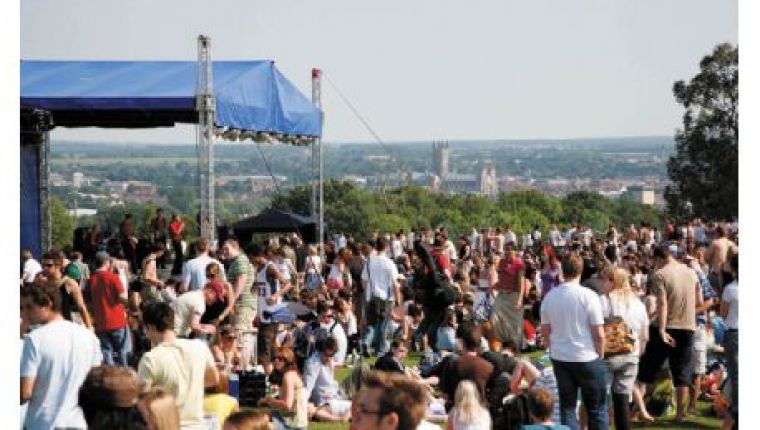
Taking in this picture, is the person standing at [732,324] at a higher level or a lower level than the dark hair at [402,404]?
lower

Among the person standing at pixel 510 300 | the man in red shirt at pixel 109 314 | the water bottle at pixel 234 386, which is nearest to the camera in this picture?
the water bottle at pixel 234 386

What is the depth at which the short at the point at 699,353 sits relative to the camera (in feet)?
40.8

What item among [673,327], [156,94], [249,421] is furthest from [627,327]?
[156,94]

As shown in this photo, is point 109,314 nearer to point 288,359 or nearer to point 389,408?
point 288,359

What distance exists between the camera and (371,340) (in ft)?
57.2

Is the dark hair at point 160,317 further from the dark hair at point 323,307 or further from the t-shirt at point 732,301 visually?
the dark hair at point 323,307

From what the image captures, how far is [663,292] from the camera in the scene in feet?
38.5

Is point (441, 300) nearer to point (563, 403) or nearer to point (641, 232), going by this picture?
point (563, 403)

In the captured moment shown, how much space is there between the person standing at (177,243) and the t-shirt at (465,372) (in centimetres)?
1017

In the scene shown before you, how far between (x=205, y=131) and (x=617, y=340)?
8.30 metres

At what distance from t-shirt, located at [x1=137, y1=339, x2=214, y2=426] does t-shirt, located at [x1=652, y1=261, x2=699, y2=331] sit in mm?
4739

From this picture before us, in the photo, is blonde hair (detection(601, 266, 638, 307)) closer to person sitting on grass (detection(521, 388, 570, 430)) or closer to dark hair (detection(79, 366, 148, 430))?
person sitting on grass (detection(521, 388, 570, 430))

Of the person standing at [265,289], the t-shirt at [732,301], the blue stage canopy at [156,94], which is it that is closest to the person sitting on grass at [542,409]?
the t-shirt at [732,301]
